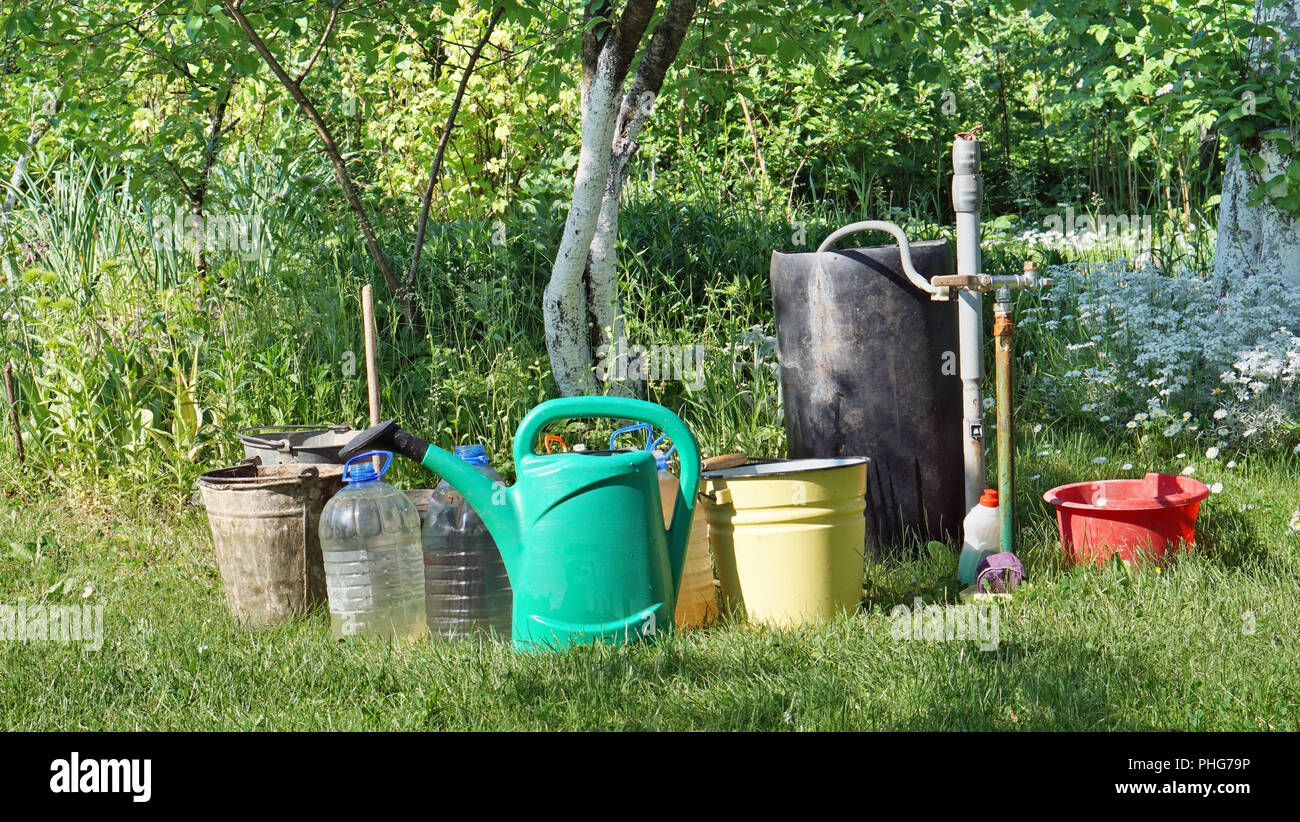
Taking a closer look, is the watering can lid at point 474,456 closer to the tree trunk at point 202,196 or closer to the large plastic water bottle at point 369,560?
the large plastic water bottle at point 369,560

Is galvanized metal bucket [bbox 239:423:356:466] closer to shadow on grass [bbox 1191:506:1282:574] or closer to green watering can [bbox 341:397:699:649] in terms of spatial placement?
green watering can [bbox 341:397:699:649]

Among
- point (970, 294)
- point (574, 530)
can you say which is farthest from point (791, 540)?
point (970, 294)

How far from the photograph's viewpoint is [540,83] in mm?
5992

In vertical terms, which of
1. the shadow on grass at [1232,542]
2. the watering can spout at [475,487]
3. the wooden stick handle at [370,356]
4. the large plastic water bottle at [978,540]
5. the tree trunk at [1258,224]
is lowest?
the shadow on grass at [1232,542]

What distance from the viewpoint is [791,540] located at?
3.06 m

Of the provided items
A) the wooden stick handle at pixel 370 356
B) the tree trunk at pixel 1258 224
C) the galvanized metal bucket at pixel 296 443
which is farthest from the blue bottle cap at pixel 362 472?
the tree trunk at pixel 1258 224

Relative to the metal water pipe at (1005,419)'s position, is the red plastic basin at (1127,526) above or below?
below

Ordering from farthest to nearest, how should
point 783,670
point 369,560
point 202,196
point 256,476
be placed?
point 202,196 < point 256,476 < point 369,560 < point 783,670

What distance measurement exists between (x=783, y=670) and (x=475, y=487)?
910 mm

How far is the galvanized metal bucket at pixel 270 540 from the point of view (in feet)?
10.6

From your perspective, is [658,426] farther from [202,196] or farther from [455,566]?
[202,196]

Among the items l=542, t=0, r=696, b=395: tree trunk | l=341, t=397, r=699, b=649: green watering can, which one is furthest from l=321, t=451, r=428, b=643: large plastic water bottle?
l=542, t=0, r=696, b=395: tree trunk

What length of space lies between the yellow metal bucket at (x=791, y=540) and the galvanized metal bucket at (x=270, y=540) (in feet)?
3.77

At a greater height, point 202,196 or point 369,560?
point 202,196
